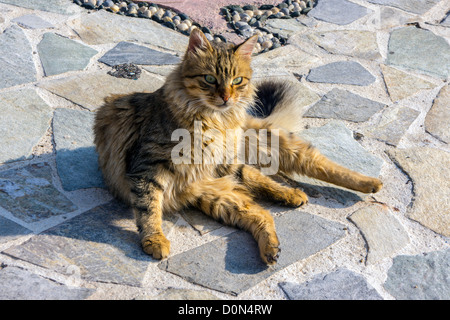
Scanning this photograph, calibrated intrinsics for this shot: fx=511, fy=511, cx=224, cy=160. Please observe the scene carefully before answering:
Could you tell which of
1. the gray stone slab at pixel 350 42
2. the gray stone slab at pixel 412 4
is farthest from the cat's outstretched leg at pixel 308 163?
the gray stone slab at pixel 412 4

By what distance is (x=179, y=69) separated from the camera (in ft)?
10.9

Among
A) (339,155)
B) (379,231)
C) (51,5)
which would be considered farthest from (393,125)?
(51,5)

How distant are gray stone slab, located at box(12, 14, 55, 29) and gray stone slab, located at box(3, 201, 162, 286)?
2659 millimetres

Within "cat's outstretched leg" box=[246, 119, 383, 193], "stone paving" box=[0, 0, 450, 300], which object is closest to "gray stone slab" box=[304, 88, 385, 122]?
"stone paving" box=[0, 0, 450, 300]

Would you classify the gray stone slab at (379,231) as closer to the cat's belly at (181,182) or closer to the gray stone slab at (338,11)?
the cat's belly at (181,182)

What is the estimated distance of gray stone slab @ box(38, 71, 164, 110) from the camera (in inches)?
168

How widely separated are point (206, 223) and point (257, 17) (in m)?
3.20

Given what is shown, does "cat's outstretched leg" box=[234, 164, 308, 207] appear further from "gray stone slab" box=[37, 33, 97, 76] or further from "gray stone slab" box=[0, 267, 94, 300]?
"gray stone slab" box=[37, 33, 97, 76]

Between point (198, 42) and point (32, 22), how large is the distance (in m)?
2.65

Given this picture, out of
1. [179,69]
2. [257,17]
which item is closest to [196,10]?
[257,17]

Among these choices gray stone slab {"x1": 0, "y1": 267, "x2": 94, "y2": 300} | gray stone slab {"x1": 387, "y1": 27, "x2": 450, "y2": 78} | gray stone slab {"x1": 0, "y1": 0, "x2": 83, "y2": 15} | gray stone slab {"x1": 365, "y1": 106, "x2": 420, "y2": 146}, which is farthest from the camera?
gray stone slab {"x1": 0, "y1": 0, "x2": 83, "y2": 15}

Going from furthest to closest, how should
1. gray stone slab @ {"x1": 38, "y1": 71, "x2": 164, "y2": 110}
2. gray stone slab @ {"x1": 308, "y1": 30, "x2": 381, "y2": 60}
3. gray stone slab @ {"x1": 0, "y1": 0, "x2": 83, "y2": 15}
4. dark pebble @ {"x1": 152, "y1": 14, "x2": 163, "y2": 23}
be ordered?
1. dark pebble @ {"x1": 152, "y1": 14, "x2": 163, "y2": 23}
2. gray stone slab @ {"x1": 0, "y1": 0, "x2": 83, "y2": 15}
3. gray stone slab @ {"x1": 308, "y1": 30, "x2": 381, "y2": 60}
4. gray stone slab @ {"x1": 38, "y1": 71, "x2": 164, "y2": 110}

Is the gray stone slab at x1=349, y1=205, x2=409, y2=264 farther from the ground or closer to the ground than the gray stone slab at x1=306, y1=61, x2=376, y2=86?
closer to the ground

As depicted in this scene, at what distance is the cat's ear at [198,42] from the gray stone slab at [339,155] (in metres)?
1.18
